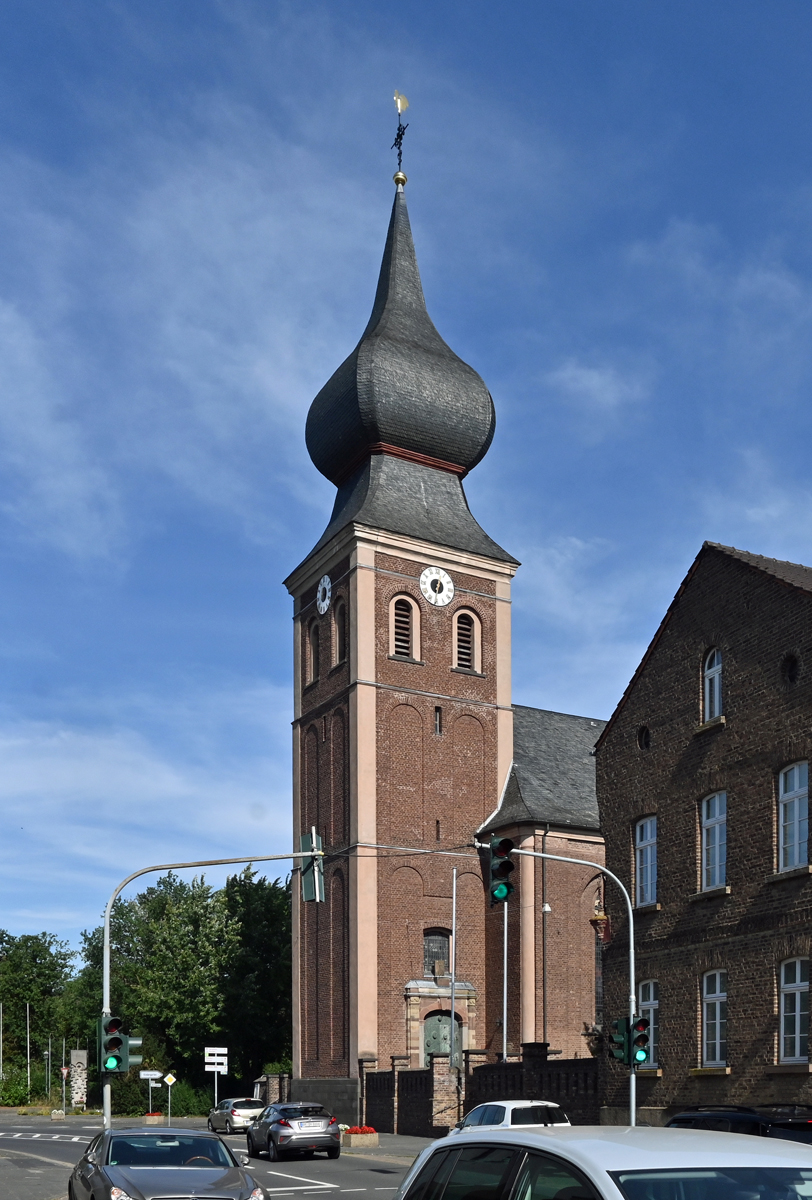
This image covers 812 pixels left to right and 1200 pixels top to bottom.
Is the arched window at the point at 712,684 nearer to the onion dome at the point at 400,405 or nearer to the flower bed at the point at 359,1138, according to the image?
the flower bed at the point at 359,1138

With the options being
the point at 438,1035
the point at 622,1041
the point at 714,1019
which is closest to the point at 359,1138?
the point at 438,1035

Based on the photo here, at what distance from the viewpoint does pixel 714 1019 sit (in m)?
25.9

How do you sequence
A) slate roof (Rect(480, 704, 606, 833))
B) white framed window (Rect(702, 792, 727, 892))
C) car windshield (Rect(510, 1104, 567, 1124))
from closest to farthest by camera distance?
1. car windshield (Rect(510, 1104, 567, 1124))
2. white framed window (Rect(702, 792, 727, 892))
3. slate roof (Rect(480, 704, 606, 833))

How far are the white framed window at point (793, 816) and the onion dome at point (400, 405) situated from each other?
98.7ft

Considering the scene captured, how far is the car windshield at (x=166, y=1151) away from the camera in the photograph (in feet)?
45.1

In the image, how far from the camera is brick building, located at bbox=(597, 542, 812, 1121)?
79.7 ft

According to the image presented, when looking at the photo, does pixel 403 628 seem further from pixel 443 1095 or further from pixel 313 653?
pixel 443 1095

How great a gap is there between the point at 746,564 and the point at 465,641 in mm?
26504

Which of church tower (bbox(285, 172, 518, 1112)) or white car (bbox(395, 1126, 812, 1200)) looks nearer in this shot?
white car (bbox(395, 1126, 812, 1200))

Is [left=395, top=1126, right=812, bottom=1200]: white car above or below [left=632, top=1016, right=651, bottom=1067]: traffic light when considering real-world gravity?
above

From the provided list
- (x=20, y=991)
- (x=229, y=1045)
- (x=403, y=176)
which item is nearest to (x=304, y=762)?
(x=229, y=1045)

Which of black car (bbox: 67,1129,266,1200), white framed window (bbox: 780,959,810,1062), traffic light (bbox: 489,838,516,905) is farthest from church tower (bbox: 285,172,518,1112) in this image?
black car (bbox: 67,1129,266,1200)

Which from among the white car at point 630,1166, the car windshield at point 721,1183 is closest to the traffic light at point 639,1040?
the white car at point 630,1166

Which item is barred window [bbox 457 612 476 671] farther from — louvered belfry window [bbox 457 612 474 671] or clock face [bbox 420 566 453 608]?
clock face [bbox 420 566 453 608]
